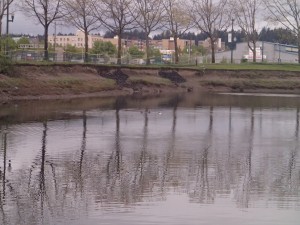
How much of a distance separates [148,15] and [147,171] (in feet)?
209

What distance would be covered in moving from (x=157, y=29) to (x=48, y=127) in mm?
58577

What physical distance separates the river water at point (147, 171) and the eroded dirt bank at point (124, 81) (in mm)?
17222

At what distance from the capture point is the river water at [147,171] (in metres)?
12.0

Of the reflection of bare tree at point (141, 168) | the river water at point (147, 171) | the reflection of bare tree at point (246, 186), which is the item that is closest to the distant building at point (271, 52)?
the river water at point (147, 171)

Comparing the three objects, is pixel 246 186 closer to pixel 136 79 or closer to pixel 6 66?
pixel 6 66

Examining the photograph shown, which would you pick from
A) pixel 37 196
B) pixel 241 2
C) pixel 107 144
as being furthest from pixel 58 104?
pixel 241 2

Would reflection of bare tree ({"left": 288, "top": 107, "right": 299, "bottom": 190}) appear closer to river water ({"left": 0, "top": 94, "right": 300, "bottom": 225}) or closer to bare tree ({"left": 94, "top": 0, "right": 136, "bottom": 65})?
river water ({"left": 0, "top": 94, "right": 300, "bottom": 225})

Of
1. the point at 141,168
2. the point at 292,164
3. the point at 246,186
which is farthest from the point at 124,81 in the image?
the point at 246,186

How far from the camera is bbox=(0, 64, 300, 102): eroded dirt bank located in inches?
1912

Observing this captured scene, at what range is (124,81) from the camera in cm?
6159

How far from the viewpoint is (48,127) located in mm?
27109

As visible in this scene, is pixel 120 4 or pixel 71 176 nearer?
pixel 71 176

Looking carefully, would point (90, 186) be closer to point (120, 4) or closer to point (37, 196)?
point (37, 196)

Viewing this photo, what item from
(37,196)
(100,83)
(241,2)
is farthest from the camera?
(241,2)
